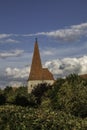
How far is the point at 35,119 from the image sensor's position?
1650 centimetres

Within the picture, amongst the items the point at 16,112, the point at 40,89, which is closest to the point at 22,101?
the point at 40,89

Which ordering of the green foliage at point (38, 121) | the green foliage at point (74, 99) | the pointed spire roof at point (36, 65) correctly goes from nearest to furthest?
the green foliage at point (38, 121) → the green foliage at point (74, 99) → the pointed spire roof at point (36, 65)

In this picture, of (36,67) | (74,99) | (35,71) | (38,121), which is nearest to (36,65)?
(36,67)

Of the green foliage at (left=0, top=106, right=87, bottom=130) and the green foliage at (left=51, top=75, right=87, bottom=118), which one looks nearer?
the green foliage at (left=0, top=106, right=87, bottom=130)

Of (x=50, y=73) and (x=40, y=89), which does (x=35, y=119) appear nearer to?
(x=40, y=89)

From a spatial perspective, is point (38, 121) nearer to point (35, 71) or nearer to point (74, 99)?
point (74, 99)

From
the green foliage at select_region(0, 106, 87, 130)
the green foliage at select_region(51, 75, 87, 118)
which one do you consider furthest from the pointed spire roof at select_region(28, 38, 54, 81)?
the green foliage at select_region(0, 106, 87, 130)

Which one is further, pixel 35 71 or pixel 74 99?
pixel 35 71

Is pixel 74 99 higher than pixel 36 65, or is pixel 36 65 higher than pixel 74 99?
pixel 36 65

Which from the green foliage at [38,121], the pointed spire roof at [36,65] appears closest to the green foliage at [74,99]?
the green foliage at [38,121]

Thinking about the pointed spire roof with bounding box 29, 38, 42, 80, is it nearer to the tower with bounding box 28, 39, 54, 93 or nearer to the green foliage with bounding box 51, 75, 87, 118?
the tower with bounding box 28, 39, 54, 93

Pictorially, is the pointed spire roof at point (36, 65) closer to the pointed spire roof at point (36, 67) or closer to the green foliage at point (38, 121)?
the pointed spire roof at point (36, 67)

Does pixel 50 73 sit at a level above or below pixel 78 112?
above

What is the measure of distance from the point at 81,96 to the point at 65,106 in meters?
2.49
